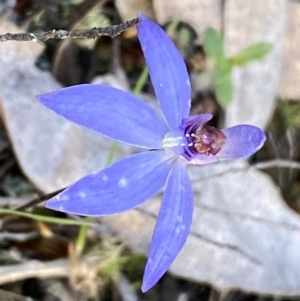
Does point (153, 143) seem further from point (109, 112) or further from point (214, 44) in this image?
point (214, 44)

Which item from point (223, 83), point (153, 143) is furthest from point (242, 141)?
point (223, 83)

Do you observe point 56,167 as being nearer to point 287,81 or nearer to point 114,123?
point 114,123

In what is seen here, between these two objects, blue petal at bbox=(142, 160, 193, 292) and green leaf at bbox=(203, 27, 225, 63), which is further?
green leaf at bbox=(203, 27, 225, 63)

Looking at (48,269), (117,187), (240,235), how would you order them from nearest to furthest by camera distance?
(117,187)
(48,269)
(240,235)

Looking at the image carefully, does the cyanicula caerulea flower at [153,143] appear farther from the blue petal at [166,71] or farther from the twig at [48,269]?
the twig at [48,269]

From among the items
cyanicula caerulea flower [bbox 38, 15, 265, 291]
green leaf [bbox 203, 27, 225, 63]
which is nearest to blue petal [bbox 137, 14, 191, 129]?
A: cyanicula caerulea flower [bbox 38, 15, 265, 291]

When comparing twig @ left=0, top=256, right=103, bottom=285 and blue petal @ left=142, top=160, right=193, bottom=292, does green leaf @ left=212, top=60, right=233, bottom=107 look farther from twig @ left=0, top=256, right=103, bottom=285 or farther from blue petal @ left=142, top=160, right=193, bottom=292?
blue petal @ left=142, top=160, right=193, bottom=292


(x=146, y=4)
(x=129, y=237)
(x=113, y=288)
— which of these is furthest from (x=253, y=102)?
(x=113, y=288)
